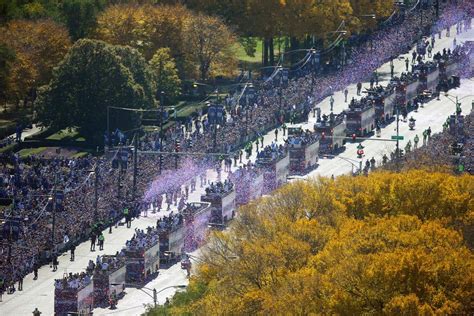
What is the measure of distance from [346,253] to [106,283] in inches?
867

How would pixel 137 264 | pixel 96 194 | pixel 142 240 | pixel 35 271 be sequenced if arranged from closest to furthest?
1. pixel 137 264
2. pixel 35 271
3. pixel 142 240
4. pixel 96 194

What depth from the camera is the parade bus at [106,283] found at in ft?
531

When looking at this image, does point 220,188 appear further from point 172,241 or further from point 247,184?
point 172,241

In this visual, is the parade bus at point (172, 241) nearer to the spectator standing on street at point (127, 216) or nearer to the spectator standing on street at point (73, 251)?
the spectator standing on street at point (73, 251)

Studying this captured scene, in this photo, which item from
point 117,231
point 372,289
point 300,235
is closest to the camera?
point 372,289

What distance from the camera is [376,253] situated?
145 m

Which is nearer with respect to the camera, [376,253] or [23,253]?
[376,253]

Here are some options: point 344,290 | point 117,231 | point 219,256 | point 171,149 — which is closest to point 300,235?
point 219,256

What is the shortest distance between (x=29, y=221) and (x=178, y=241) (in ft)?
33.0

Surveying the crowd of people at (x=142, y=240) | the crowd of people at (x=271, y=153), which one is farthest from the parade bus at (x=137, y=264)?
the crowd of people at (x=271, y=153)

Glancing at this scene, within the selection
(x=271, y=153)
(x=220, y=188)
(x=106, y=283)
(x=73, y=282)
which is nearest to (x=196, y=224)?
(x=220, y=188)

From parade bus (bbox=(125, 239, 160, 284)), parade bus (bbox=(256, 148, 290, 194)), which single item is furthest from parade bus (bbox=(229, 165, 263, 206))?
parade bus (bbox=(125, 239, 160, 284))

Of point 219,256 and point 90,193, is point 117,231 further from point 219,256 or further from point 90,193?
point 219,256

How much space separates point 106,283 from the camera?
6378 inches
